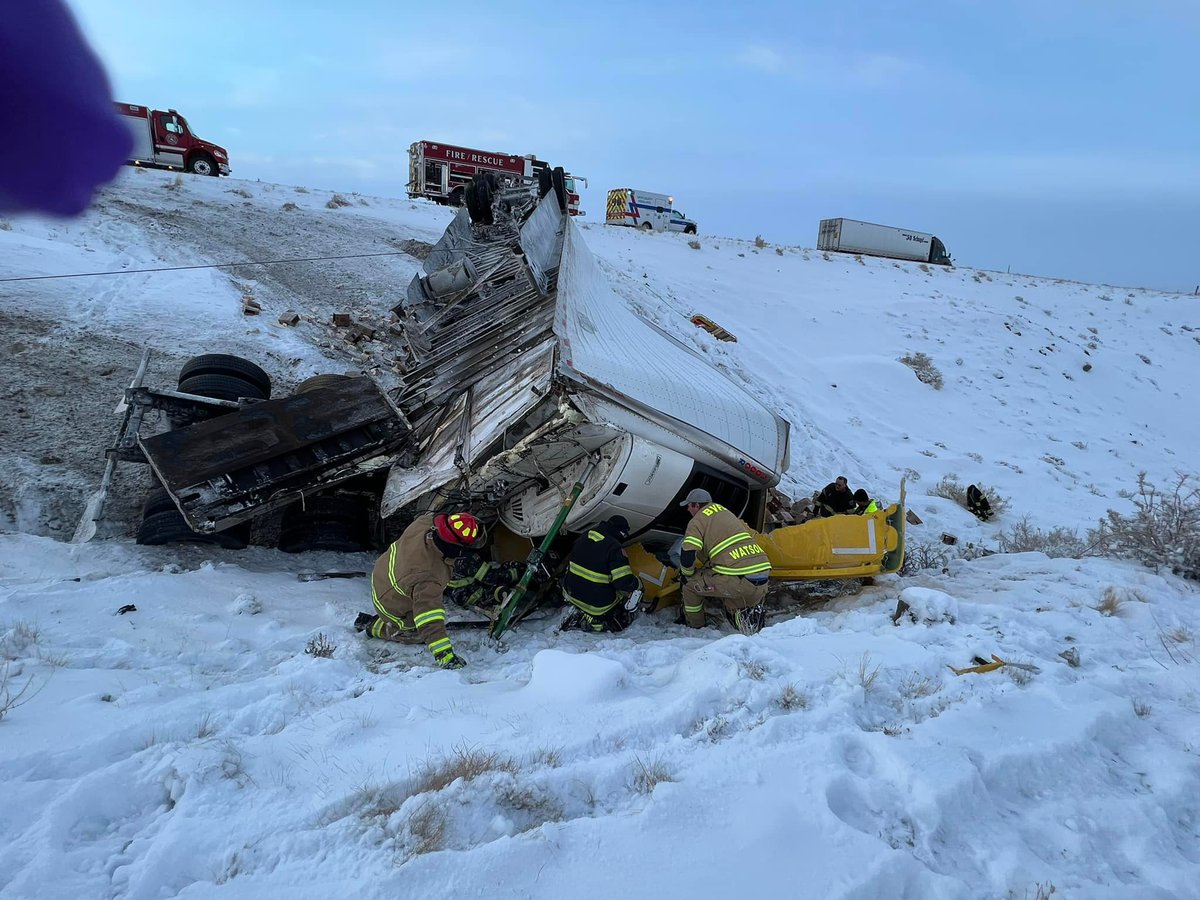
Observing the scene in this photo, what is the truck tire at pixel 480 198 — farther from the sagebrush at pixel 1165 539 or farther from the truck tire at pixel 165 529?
the sagebrush at pixel 1165 539

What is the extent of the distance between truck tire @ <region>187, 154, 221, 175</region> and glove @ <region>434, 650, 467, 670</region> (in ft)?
64.0

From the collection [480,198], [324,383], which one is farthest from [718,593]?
[480,198]

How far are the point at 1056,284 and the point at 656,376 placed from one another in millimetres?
27824

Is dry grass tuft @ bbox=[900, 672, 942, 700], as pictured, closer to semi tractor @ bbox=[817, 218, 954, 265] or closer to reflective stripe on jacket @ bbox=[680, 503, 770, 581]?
reflective stripe on jacket @ bbox=[680, 503, 770, 581]

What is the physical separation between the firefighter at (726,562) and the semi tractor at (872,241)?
28054mm

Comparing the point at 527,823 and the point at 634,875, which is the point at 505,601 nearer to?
the point at 527,823

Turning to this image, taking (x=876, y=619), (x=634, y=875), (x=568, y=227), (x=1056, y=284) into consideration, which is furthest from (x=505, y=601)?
(x=1056, y=284)

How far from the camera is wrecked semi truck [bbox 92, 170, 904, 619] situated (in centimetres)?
474

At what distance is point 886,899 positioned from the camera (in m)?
2.12

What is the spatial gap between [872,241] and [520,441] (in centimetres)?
3039

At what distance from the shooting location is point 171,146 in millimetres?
18312

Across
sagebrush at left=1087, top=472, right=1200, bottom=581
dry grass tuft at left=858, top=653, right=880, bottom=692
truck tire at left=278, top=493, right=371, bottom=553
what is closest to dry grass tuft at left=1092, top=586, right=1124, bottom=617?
sagebrush at left=1087, top=472, right=1200, bottom=581

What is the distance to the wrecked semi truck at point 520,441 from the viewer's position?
4.74m

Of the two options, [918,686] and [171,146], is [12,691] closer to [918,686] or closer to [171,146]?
[918,686]
